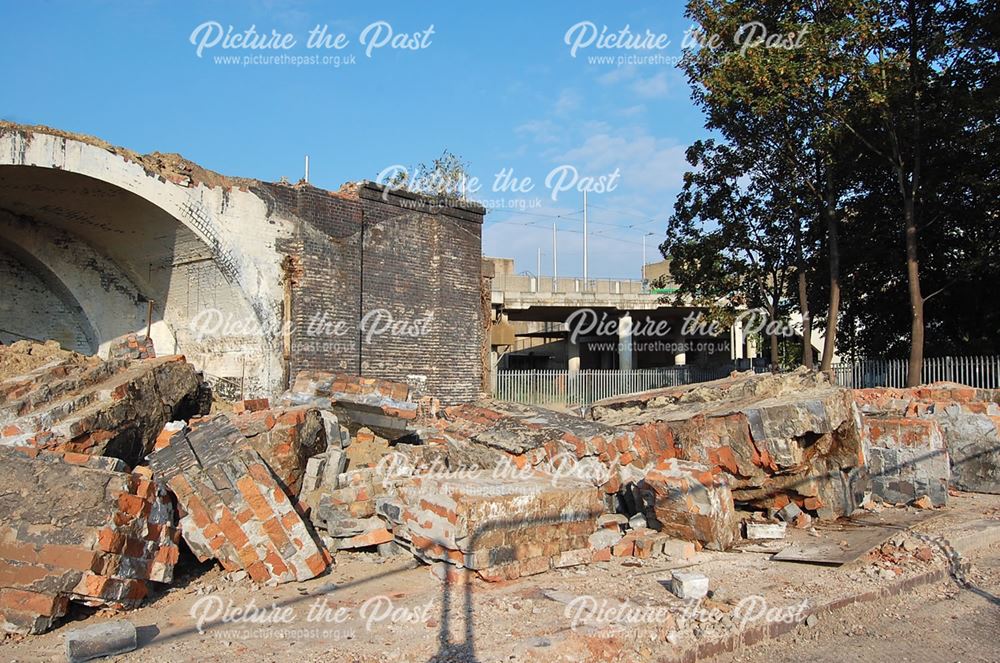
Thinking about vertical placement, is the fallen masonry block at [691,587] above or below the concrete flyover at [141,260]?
below

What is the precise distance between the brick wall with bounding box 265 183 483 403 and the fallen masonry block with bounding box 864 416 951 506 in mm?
7098

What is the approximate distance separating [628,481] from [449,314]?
262 inches

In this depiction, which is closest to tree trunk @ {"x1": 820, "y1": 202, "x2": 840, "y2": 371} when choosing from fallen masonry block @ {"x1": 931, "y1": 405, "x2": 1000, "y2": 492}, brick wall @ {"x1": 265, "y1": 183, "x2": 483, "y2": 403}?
fallen masonry block @ {"x1": 931, "y1": 405, "x2": 1000, "y2": 492}

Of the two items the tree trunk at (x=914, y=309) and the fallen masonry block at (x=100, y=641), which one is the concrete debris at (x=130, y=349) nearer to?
the fallen masonry block at (x=100, y=641)

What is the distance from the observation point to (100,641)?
441cm

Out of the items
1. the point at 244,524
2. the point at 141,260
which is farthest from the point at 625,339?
the point at 244,524

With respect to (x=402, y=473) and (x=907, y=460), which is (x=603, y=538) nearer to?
(x=402, y=473)

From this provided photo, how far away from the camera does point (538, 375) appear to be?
22.9m

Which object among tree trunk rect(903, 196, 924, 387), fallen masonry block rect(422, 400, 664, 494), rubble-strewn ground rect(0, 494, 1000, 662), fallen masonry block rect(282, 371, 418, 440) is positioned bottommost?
rubble-strewn ground rect(0, 494, 1000, 662)

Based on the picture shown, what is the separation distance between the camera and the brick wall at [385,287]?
38.9ft

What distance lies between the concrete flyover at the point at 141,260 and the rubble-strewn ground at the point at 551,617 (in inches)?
243

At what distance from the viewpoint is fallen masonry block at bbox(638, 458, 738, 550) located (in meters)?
6.80

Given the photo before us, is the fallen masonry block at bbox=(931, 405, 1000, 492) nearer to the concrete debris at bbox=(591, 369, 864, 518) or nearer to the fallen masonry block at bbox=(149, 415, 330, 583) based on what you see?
the concrete debris at bbox=(591, 369, 864, 518)

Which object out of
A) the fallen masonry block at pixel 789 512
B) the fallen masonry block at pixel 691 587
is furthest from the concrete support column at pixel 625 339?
the fallen masonry block at pixel 691 587
